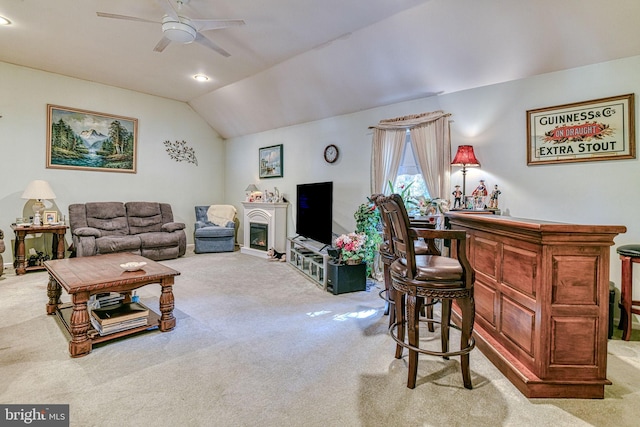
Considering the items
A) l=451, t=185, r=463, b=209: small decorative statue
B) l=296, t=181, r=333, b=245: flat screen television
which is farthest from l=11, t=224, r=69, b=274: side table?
l=451, t=185, r=463, b=209: small decorative statue

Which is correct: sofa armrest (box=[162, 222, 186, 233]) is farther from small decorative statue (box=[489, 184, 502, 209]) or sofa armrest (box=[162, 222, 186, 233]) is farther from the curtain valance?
small decorative statue (box=[489, 184, 502, 209])

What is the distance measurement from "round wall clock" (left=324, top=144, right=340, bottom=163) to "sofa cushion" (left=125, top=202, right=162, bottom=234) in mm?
3417

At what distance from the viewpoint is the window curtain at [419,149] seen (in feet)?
13.0

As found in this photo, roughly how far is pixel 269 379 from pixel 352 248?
205 cm

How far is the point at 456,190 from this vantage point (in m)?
3.85

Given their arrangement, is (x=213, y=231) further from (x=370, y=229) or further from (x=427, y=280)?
(x=427, y=280)

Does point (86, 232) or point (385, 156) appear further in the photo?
point (86, 232)

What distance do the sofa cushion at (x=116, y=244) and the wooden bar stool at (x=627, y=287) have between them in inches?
239

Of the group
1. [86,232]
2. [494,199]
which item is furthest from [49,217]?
[494,199]

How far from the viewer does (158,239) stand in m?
5.42

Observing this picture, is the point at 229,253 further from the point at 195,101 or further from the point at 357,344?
the point at 357,344

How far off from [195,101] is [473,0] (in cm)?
548

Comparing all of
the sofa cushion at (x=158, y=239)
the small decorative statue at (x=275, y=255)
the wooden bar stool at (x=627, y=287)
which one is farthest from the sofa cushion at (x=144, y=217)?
the wooden bar stool at (x=627, y=287)

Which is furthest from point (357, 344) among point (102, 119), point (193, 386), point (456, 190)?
point (102, 119)
